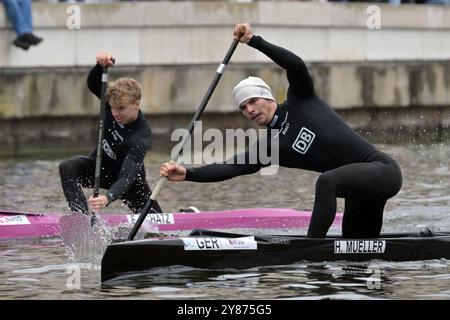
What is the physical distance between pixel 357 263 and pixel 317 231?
17.1 inches

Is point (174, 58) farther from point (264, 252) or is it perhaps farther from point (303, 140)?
point (264, 252)

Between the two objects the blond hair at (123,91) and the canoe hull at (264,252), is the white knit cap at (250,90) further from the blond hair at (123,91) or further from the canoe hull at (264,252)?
the blond hair at (123,91)

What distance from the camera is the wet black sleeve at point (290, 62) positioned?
37.6ft

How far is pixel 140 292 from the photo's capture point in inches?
420

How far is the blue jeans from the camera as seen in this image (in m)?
20.4

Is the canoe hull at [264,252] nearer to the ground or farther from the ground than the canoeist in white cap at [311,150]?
nearer to the ground

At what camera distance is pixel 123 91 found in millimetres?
12891

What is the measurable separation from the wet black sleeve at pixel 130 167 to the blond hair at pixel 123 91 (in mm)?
411

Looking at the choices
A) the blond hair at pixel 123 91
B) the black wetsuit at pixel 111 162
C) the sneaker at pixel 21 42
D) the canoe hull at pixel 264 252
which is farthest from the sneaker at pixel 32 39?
the canoe hull at pixel 264 252

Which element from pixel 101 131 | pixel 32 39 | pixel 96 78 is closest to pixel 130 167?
pixel 101 131

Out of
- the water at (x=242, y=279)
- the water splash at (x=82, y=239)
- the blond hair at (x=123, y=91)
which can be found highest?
the blond hair at (x=123, y=91)

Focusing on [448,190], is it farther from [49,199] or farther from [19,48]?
[19,48]

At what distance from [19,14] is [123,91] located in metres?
7.92
